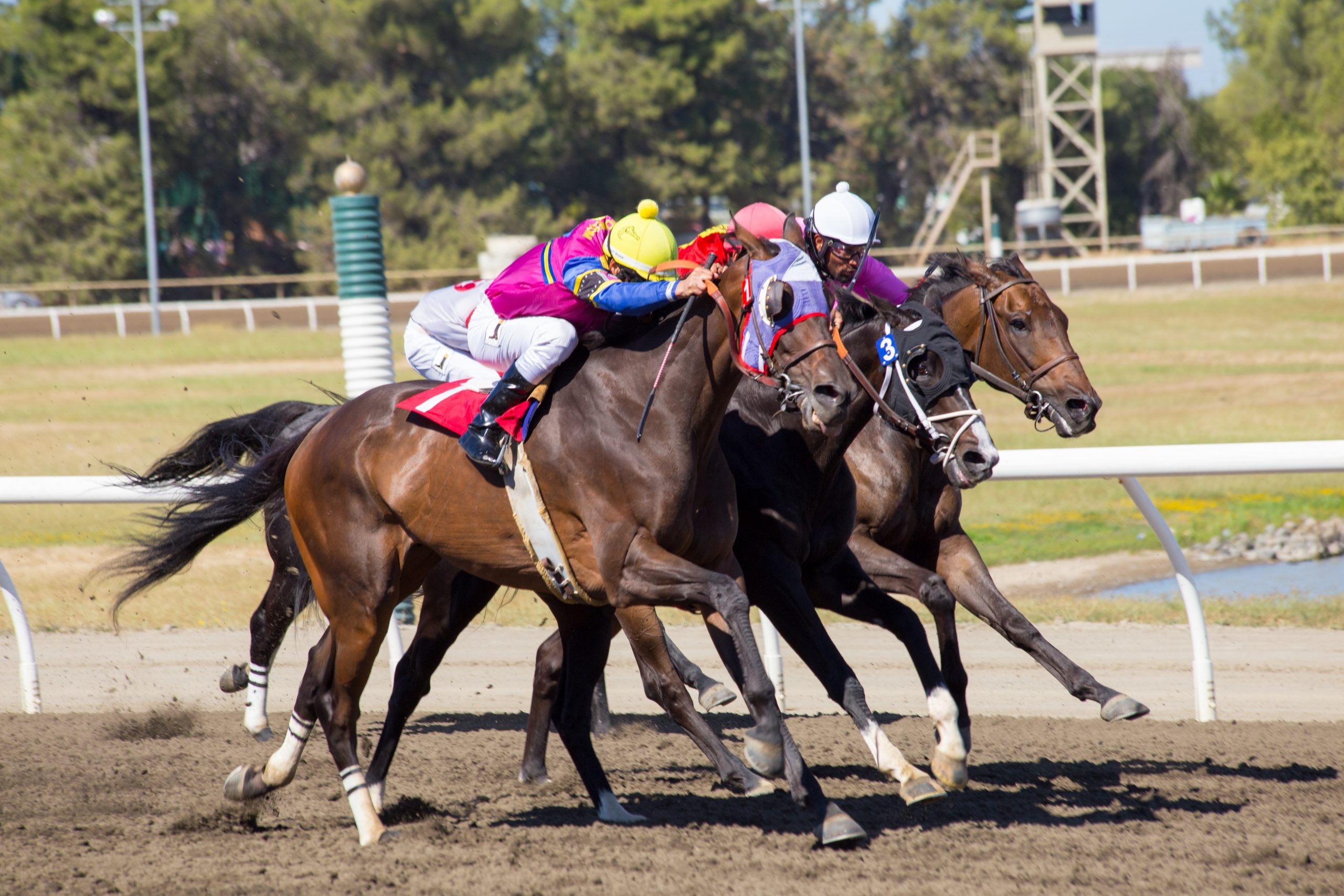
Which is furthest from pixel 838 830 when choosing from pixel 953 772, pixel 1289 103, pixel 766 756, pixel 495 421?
pixel 1289 103

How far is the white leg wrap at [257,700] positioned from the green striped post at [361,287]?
6.94 ft

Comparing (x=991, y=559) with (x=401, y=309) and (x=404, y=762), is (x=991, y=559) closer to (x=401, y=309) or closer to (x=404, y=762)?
(x=404, y=762)

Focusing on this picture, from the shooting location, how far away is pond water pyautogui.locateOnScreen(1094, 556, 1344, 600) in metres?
8.26

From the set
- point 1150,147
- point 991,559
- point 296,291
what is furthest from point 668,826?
point 1150,147

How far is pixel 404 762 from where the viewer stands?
507 centimetres

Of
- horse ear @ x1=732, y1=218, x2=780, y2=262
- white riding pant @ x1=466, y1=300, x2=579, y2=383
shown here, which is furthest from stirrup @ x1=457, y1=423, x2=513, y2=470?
horse ear @ x1=732, y1=218, x2=780, y2=262

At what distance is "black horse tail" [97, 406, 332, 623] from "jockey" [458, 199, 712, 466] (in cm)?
114

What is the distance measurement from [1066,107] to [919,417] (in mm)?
37533

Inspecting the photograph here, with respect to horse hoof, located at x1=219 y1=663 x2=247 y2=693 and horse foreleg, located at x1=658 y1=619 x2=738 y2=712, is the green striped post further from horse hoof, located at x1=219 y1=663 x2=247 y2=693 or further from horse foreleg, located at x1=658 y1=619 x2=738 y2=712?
horse foreleg, located at x1=658 y1=619 x2=738 y2=712

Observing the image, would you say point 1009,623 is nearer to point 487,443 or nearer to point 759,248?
point 759,248

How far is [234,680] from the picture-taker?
582 cm

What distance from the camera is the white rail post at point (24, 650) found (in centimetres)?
587

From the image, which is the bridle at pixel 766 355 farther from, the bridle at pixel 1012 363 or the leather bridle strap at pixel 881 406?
the bridle at pixel 1012 363

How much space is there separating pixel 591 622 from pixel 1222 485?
9563mm
